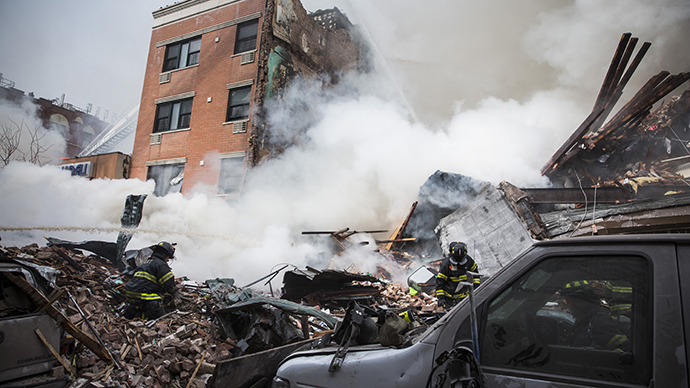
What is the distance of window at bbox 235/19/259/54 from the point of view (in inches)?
557

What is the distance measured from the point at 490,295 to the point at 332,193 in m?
12.3

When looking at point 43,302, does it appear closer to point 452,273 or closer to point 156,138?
point 452,273

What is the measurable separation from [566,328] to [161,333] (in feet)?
16.8

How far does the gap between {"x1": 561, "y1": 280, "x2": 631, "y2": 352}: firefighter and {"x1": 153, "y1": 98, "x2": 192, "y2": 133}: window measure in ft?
52.3

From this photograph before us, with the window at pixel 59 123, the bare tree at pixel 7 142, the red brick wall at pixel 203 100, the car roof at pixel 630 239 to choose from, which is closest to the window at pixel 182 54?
the red brick wall at pixel 203 100

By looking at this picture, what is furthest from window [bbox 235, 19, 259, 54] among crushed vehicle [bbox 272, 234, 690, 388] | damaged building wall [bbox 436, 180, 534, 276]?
crushed vehicle [bbox 272, 234, 690, 388]

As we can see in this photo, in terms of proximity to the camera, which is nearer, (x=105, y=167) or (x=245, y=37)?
(x=245, y=37)

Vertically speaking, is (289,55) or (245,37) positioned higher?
(245,37)

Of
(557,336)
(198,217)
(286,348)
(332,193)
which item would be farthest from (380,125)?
(557,336)

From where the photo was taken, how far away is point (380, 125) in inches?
594

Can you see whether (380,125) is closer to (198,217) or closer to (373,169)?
(373,169)

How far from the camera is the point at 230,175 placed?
44.2 feet

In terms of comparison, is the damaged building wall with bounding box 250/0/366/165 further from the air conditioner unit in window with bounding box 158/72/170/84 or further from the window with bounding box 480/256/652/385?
the window with bounding box 480/256/652/385

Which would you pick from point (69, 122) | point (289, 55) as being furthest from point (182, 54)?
point (69, 122)
